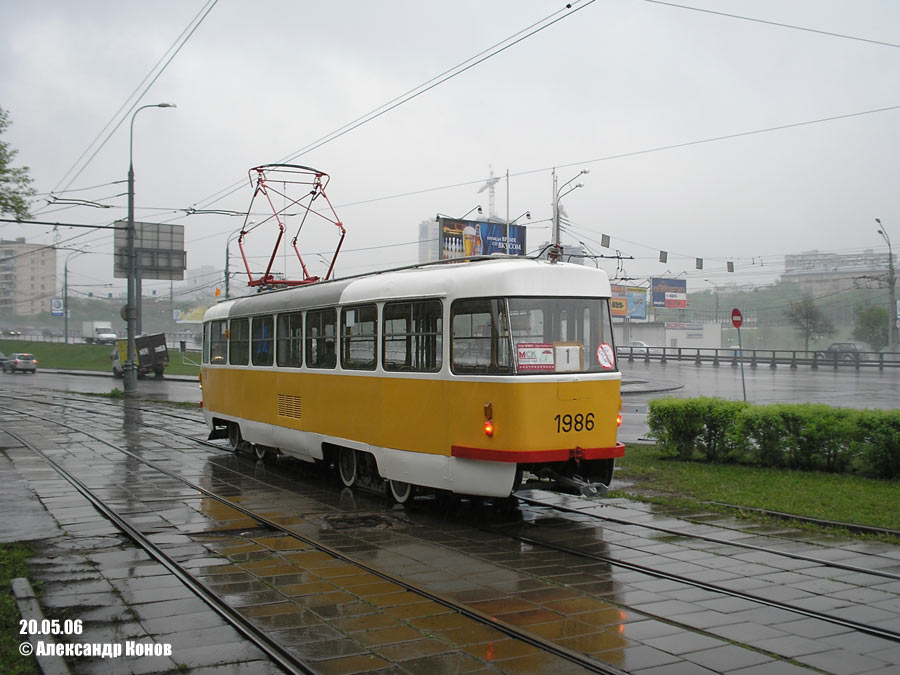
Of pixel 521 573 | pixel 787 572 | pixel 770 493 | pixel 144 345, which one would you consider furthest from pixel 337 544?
pixel 144 345

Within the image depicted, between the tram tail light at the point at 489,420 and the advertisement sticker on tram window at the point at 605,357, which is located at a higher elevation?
the advertisement sticker on tram window at the point at 605,357

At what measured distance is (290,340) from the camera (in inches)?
532

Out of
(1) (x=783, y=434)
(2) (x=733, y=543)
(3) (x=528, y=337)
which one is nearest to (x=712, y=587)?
(2) (x=733, y=543)

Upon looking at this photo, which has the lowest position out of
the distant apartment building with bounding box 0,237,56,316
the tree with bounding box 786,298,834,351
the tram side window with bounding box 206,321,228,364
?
the tram side window with bounding box 206,321,228,364

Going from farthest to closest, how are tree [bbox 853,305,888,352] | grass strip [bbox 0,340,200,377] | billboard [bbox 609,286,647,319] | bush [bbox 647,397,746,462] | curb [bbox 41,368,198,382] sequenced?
billboard [bbox 609,286,647,319]
tree [bbox 853,305,888,352]
grass strip [bbox 0,340,200,377]
curb [bbox 41,368,198,382]
bush [bbox 647,397,746,462]

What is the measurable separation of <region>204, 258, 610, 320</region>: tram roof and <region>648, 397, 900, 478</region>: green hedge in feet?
15.9

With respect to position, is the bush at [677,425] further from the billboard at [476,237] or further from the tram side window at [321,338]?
the billboard at [476,237]

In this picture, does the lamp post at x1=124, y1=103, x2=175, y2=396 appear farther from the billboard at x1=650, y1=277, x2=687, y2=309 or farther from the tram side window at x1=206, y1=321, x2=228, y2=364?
the billboard at x1=650, y1=277, x2=687, y2=309

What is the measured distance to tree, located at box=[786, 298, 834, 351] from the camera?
67438mm

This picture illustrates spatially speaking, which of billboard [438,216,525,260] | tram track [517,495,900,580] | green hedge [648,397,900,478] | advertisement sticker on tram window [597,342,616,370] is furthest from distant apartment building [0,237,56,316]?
advertisement sticker on tram window [597,342,616,370]

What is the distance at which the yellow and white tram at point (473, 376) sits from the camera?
29.8ft

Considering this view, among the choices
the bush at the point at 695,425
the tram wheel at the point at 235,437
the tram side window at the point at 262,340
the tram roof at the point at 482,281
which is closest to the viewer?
the tram roof at the point at 482,281

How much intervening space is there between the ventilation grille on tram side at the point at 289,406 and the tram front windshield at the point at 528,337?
4427mm

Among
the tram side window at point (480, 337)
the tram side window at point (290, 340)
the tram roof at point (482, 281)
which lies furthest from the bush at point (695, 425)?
the tram side window at point (290, 340)
